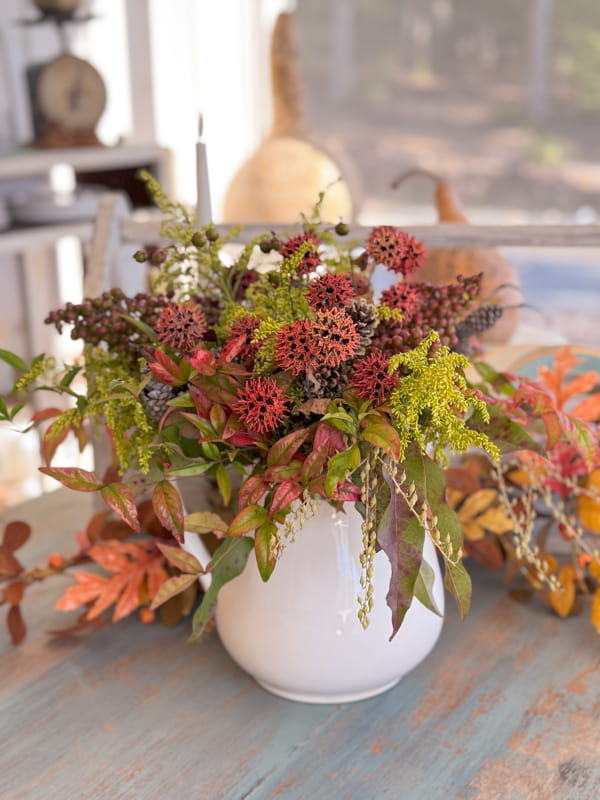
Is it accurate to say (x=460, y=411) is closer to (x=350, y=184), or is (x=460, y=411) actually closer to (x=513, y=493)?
(x=513, y=493)

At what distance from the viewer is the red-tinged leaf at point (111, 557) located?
2.77 feet

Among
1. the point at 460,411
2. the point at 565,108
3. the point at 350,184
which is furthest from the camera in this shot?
the point at 565,108

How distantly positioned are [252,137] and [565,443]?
3324 mm

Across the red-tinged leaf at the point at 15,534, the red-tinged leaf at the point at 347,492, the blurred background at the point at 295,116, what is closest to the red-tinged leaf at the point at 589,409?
the red-tinged leaf at the point at 347,492

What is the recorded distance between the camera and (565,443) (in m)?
0.81

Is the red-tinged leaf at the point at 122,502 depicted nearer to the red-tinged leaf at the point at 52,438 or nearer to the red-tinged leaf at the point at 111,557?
the red-tinged leaf at the point at 52,438

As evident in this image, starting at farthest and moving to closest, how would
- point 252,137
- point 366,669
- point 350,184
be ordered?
1. point 252,137
2. point 350,184
3. point 366,669

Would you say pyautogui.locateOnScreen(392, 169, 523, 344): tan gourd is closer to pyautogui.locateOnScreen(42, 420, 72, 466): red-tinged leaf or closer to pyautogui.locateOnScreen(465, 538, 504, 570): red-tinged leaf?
pyautogui.locateOnScreen(465, 538, 504, 570): red-tinged leaf

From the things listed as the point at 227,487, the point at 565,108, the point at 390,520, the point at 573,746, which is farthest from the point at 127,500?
the point at 565,108

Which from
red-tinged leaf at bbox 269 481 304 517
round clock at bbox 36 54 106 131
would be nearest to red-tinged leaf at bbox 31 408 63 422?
red-tinged leaf at bbox 269 481 304 517

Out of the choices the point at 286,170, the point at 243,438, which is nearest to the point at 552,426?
the point at 243,438

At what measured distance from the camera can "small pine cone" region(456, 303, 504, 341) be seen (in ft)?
2.50

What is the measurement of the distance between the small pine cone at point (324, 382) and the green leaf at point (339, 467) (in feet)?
0.20

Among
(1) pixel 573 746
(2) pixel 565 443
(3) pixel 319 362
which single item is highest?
(3) pixel 319 362
